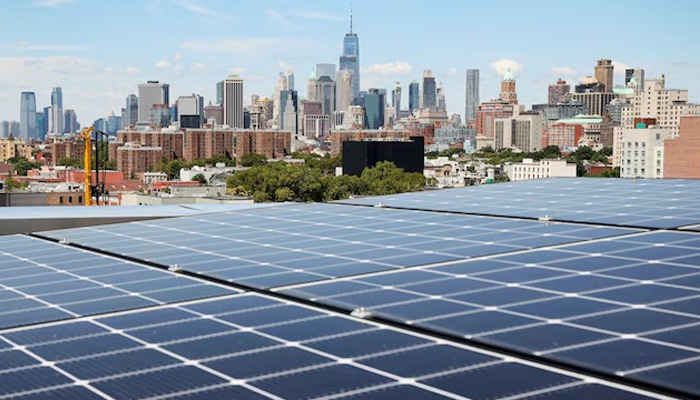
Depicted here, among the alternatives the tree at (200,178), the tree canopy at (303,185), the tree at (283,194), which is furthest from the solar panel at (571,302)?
the tree at (200,178)

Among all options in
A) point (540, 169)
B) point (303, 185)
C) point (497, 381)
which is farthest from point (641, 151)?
point (497, 381)

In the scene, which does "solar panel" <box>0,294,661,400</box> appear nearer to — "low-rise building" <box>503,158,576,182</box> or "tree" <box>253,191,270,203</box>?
"tree" <box>253,191,270,203</box>

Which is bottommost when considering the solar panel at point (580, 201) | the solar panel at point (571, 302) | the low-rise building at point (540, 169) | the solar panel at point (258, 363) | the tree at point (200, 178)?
the tree at point (200, 178)

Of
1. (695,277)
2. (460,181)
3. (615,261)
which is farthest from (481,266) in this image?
(460,181)

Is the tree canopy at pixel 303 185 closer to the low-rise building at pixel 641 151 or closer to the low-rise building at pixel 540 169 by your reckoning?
the low-rise building at pixel 540 169

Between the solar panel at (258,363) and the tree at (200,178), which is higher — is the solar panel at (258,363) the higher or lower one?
the higher one

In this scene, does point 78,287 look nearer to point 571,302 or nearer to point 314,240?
point 314,240

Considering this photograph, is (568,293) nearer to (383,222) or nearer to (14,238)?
(383,222)
